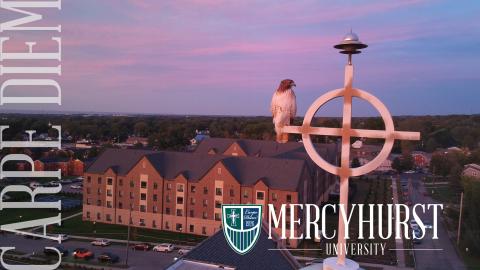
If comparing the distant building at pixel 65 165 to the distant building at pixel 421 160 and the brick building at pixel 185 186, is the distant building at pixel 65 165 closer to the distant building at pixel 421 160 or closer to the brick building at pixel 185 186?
the brick building at pixel 185 186

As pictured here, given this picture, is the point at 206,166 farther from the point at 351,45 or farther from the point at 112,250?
the point at 351,45

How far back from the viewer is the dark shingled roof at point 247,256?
40.3 feet

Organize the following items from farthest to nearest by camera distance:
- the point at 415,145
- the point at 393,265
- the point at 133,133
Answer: the point at 133,133 < the point at 415,145 < the point at 393,265

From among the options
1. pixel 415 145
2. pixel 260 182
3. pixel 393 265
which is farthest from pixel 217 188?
pixel 415 145

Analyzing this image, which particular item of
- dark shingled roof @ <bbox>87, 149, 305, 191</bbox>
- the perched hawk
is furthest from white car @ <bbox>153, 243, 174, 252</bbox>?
the perched hawk

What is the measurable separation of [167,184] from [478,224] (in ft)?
82.6

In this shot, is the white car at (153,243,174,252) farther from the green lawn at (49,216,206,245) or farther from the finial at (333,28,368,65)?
the finial at (333,28,368,65)

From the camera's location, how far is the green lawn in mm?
35000

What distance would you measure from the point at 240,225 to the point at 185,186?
2890 centimetres

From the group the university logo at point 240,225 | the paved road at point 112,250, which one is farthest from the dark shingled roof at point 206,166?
the university logo at point 240,225

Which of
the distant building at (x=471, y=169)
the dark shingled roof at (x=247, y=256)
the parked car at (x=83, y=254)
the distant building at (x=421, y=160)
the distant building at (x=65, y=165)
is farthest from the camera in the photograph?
the distant building at (x=421, y=160)

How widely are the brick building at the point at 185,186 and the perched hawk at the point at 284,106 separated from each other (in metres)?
28.4

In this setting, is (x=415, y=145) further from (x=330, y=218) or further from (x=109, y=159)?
(x=109, y=159)

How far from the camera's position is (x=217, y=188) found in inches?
1419
